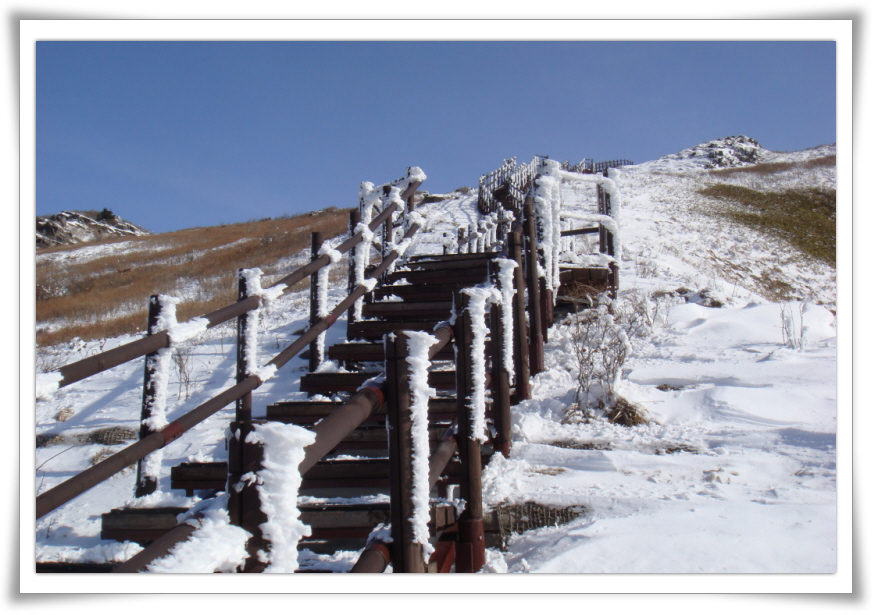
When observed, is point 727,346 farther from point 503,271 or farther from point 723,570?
point 723,570

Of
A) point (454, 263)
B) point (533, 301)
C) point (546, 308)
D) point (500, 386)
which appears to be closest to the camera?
point (500, 386)

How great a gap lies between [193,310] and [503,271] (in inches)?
444

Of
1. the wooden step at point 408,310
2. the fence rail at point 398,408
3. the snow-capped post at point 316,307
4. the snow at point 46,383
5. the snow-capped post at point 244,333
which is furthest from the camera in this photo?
the wooden step at point 408,310

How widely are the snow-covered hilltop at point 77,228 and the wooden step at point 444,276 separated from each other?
1213 inches

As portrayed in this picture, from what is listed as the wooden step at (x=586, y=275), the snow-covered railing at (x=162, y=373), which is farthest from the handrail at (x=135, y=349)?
the wooden step at (x=586, y=275)

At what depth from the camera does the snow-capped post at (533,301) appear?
5.24 meters

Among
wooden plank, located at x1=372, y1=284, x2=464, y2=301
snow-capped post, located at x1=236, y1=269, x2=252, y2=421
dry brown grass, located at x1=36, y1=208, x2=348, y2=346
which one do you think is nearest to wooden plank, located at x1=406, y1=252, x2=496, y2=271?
wooden plank, located at x1=372, y1=284, x2=464, y2=301

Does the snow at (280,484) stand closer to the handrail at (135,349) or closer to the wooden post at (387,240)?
the handrail at (135,349)

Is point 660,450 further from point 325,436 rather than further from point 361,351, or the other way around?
point 325,436

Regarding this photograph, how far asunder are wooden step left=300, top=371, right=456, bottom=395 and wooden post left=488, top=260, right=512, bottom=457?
662 millimetres

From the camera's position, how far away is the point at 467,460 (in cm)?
264

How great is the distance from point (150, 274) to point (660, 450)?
21.6 meters

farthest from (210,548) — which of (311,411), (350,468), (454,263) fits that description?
(454,263)
